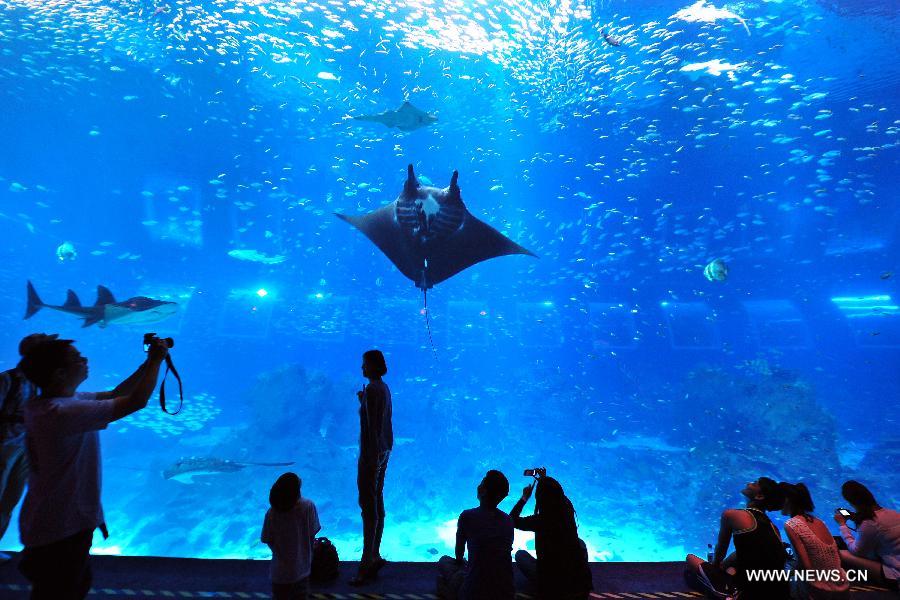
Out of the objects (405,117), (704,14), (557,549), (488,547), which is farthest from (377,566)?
(704,14)

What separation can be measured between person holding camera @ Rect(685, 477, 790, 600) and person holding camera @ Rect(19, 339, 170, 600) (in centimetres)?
361

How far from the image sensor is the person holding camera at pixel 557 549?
2.41 meters

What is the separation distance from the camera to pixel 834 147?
1360 cm

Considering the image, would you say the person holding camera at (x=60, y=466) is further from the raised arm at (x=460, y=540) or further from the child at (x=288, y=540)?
the raised arm at (x=460, y=540)

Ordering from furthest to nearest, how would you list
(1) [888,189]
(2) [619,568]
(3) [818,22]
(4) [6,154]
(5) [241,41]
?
(4) [6,154] → (1) [888,189] → (5) [241,41] → (3) [818,22] → (2) [619,568]

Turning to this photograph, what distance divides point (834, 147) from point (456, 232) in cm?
1643

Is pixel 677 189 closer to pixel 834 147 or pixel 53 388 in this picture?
pixel 834 147

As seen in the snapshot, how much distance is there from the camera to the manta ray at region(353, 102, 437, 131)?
10208mm

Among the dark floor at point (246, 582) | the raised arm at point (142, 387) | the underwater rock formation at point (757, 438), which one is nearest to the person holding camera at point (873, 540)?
the dark floor at point (246, 582)

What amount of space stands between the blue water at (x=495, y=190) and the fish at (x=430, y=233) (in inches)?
310

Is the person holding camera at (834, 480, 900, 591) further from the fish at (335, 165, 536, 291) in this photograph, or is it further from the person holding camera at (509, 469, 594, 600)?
the fish at (335, 165, 536, 291)

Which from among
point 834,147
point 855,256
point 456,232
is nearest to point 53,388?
point 456,232

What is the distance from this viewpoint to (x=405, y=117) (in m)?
10.5

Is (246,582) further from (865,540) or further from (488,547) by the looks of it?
(865,540)
